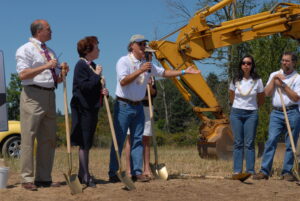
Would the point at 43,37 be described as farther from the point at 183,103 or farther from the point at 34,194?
the point at 183,103

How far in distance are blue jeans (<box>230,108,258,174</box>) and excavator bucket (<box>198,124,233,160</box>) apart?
4.06 m

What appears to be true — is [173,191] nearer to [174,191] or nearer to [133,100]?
[174,191]

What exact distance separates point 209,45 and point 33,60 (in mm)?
6029

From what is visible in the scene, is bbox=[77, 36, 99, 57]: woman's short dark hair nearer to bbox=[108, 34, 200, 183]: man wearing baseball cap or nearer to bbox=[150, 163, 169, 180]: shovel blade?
bbox=[108, 34, 200, 183]: man wearing baseball cap

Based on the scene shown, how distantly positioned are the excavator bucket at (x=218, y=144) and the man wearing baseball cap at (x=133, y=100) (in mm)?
5128

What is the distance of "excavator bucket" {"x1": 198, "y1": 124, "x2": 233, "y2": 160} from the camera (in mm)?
12352

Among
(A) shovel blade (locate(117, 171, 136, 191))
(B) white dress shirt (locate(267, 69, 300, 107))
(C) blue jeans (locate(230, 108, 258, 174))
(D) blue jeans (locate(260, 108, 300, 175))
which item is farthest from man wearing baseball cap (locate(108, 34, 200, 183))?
(D) blue jeans (locate(260, 108, 300, 175))

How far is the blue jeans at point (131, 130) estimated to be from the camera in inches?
285

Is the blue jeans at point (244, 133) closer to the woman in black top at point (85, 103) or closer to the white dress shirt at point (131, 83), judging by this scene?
the white dress shirt at point (131, 83)

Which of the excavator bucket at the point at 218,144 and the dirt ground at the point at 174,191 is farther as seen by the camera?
the excavator bucket at the point at 218,144

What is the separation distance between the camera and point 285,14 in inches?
401

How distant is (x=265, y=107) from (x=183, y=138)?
10.7 metres

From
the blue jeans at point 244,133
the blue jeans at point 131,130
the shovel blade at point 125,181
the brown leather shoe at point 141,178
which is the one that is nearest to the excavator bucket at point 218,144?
the blue jeans at point 244,133

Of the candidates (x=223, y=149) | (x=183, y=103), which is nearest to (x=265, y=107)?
(x=223, y=149)
